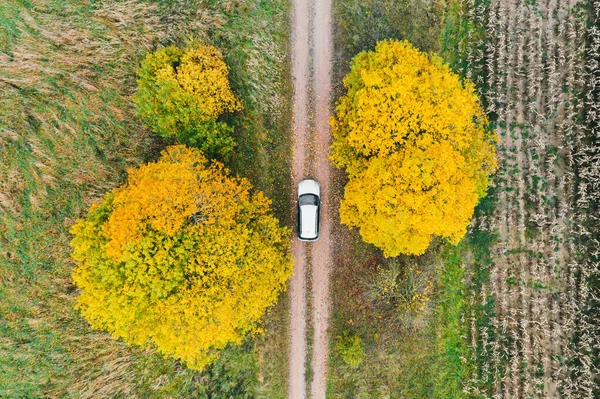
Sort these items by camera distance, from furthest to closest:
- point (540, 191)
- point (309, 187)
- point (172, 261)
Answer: point (540, 191) < point (309, 187) < point (172, 261)

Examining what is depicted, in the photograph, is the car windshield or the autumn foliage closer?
the autumn foliage

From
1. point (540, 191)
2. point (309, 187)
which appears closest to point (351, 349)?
point (309, 187)

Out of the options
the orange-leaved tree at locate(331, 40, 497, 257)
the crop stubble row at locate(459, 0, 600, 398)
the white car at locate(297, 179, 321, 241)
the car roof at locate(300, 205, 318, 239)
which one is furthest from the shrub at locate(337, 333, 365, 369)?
the orange-leaved tree at locate(331, 40, 497, 257)

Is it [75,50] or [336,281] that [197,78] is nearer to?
[75,50]

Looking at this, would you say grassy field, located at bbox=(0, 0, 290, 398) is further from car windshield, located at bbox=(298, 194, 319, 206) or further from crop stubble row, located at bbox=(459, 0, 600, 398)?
crop stubble row, located at bbox=(459, 0, 600, 398)

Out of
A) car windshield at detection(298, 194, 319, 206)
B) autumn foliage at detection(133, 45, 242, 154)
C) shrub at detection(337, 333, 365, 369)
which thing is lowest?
shrub at detection(337, 333, 365, 369)

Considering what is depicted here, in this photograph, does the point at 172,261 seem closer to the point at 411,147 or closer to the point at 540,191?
the point at 411,147

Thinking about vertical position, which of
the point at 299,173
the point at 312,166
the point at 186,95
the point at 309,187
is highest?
the point at 186,95

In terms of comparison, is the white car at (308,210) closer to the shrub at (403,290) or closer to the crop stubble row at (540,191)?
the shrub at (403,290)
